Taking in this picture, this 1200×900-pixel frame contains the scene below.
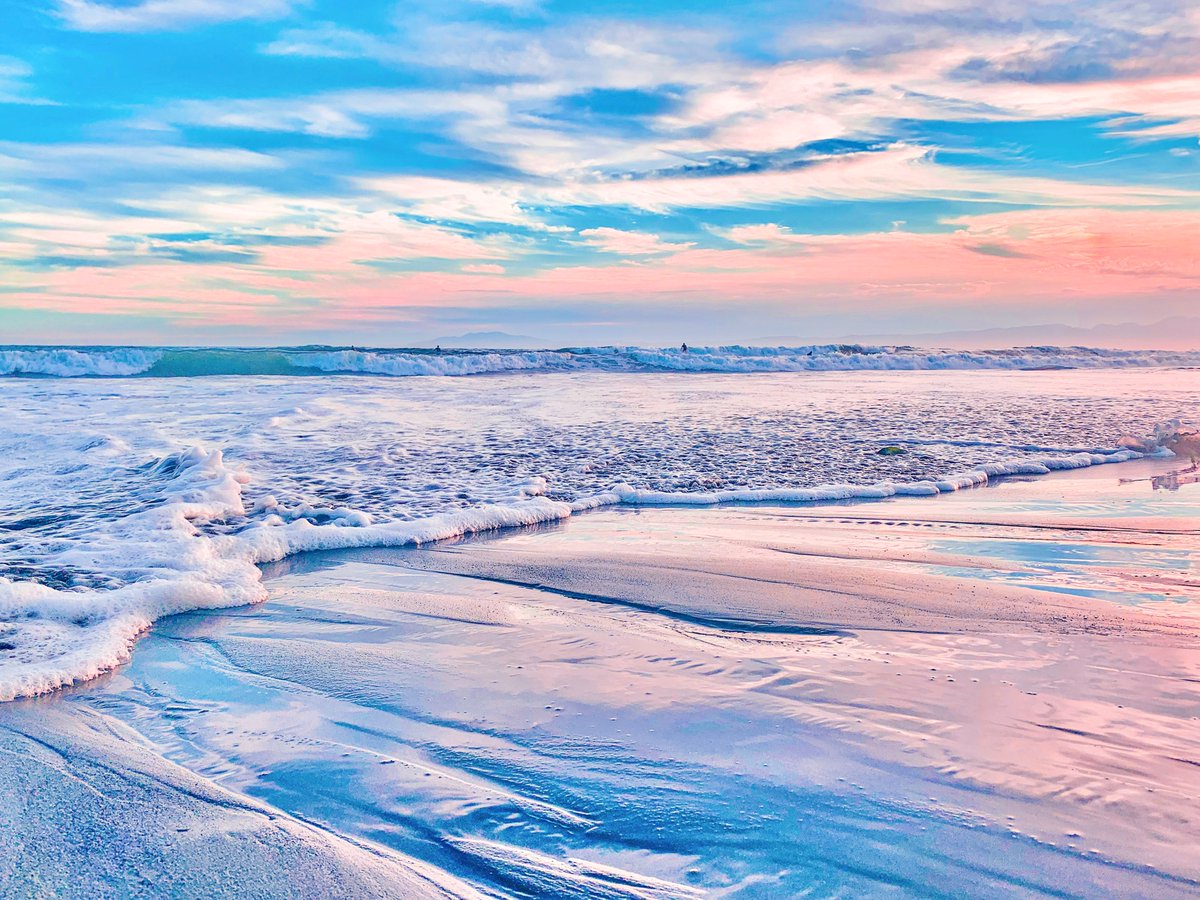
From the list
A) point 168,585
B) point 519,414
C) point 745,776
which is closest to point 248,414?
point 519,414

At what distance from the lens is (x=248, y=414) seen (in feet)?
49.3

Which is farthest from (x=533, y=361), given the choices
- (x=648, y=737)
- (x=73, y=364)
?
(x=648, y=737)

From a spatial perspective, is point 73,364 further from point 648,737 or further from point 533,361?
point 648,737

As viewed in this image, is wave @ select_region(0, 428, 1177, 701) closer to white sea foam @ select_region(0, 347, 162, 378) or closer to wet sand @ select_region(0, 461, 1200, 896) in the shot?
wet sand @ select_region(0, 461, 1200, 896)

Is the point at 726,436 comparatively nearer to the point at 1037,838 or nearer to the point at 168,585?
the point at 168,585

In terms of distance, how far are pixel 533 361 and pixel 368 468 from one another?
2659 centimetres

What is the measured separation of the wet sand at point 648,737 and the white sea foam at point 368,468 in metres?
0.60

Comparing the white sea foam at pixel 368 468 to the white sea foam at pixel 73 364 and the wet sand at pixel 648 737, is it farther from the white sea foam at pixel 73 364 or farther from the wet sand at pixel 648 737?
the white sea foam at pixel 73 364

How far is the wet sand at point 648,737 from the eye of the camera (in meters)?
2.41

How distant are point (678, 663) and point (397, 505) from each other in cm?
426

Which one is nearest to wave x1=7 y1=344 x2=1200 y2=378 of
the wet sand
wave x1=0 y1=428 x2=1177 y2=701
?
wave x1=0 y1=428 x2=1177 y2=701

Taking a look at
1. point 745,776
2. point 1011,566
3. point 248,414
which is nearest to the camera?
point 745,776

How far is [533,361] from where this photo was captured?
35.8 meters

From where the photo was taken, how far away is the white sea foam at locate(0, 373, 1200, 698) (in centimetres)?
518
